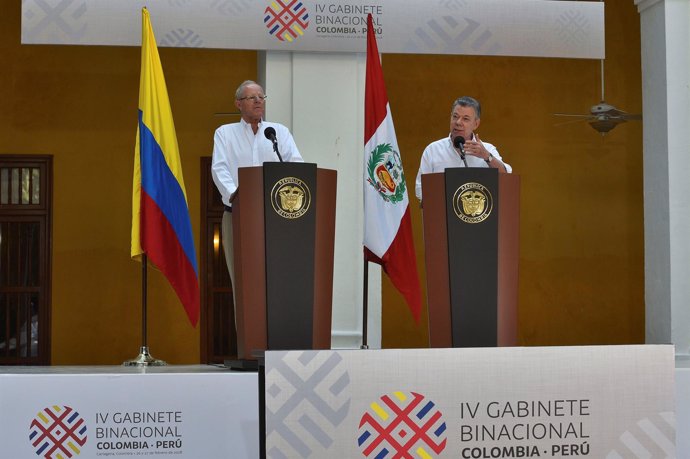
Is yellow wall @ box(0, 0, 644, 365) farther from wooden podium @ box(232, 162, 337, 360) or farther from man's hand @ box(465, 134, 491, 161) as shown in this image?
wooden podium @ box(232, 162, 337, 360)

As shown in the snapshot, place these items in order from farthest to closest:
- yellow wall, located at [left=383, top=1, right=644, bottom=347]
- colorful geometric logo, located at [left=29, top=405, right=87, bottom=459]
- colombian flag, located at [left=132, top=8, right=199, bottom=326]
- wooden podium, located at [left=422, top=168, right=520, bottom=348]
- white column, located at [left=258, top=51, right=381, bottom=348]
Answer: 1. yellow wall, located at [left=383, top=1, right=644, bottom=347]
2. white column, located at [left=258, top=51, right=381, bottom=348]
3. colombian flag, located at [left=132, top=8, right=199, bottom=326]
4. wooden podium, located at [left=422, top=168, right=520, bottom=348]
5. colorful geometric logo, located at [left=29, top=405, right=87, bottom=459]

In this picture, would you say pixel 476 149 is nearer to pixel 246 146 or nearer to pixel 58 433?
pixel 246 146

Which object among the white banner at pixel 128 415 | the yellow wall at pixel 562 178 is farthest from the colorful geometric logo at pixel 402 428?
the yellow wall at pixel 562 178

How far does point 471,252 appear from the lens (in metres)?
4.23

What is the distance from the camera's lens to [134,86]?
29.5ft

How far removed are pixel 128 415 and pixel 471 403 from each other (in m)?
1.26

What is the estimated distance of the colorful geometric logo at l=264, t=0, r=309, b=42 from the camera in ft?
20.6

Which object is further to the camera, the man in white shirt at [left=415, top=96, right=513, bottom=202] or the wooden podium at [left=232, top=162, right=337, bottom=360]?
the man in white shirt at [left=415, top=96, right=513, bottom=202]

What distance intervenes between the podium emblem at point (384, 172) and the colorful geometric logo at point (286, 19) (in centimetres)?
128

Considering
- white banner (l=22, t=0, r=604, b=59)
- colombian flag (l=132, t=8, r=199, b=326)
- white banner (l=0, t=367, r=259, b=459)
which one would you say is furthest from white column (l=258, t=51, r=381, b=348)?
white banner (l=0, t=367, r=259, b=459)

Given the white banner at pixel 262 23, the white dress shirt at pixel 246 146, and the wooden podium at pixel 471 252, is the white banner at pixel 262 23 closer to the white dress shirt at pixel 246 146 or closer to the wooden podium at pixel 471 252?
the white dress shirt at pixel 246 146

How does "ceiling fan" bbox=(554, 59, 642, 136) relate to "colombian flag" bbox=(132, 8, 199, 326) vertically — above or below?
above

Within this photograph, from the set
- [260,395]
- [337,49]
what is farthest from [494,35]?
[260,395]

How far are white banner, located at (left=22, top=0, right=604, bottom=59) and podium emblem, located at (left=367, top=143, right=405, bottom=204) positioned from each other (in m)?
1.19
